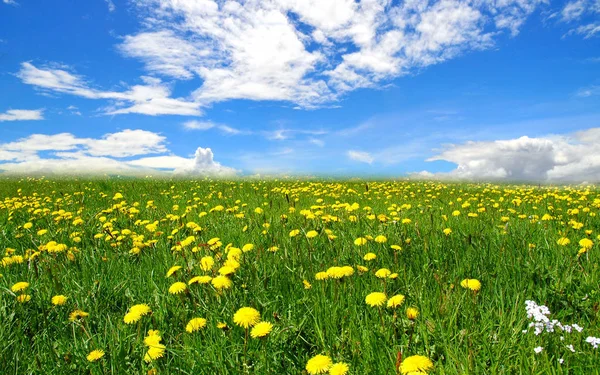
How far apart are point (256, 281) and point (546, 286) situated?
193 centimetres

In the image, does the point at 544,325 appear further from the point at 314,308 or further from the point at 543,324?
the point at 314,308

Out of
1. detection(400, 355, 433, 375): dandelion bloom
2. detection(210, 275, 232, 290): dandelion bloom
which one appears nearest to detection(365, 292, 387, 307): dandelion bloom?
detection(400, 355, 433, 375): dandelion bloom

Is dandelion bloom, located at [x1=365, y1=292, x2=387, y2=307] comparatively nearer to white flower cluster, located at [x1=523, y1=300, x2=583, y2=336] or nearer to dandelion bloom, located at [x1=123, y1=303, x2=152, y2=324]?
white flower cluster, located at [x1=523, y1=300, x2=583, y2=336]

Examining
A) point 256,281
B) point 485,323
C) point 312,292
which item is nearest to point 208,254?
point 256,281

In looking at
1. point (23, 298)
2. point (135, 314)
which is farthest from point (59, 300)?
point (135, 314)

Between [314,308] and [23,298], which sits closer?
[314,308]

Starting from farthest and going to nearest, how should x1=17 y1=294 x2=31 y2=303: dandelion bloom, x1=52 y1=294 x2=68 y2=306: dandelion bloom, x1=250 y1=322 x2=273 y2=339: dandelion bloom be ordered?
x1=17 y1=294 x2=31 y2=303: dandelion bloom < x1=52 y1=294 x2=68 y2=306: dandelion bloom < x1=250 y1=322 x2=273 y2=339: dandelion bloom

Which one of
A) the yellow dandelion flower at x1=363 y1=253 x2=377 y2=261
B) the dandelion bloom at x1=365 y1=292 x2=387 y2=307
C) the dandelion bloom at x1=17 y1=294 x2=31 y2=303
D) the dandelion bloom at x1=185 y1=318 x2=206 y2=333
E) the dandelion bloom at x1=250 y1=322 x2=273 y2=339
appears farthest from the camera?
the yellow dandelion flower at x1=363 y1=253 x2=377 y2=261

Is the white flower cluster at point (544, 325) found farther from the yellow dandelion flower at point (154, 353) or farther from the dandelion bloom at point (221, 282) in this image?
the yellow dandelion flower at point (154, 353)

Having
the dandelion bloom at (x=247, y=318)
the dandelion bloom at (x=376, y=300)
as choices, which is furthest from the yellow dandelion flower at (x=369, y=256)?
the dandelion bloom at (x=247, y=318)

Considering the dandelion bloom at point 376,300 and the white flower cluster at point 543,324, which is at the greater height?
the dandelion bloom at point 376,300

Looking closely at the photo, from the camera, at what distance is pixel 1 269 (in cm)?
343

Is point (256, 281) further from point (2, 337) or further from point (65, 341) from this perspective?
point (2, 337)

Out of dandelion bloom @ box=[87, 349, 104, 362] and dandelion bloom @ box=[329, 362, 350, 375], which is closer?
dandelion bloom @ box=[329, 362, 350, 375]
